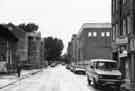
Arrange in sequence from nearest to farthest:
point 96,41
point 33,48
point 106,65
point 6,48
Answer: point 106,65
point 6,48
point 96,41
point 33,48

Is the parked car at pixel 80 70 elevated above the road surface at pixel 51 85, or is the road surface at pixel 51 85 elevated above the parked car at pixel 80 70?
the road surface at pixel 51 85

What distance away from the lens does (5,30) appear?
1975 inches

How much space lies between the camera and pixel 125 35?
98.9 ft

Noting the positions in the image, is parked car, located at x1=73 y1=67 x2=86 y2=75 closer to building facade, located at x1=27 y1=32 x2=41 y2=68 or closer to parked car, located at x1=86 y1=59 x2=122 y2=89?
parked car, located at x1=86 y1=59 x2=122 y2=89

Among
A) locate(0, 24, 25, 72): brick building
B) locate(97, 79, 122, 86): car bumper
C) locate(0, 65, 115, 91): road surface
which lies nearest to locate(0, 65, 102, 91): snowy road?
locate(0, 65, 115, 91): road surface

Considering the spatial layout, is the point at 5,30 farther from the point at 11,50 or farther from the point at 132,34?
the point at 132,34

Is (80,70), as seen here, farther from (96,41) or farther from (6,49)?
(96,41)

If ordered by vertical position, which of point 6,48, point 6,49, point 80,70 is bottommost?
point 80,70

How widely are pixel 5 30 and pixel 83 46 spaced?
3554 cm

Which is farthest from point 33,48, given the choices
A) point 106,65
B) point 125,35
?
point 106,65

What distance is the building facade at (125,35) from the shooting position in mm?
27500

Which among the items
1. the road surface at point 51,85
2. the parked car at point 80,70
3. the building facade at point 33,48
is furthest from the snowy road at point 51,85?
the building facade at point 33,48

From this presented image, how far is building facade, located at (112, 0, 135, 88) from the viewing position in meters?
27.5

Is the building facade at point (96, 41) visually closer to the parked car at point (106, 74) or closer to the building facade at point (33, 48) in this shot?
the building facade at point (33, 48)
